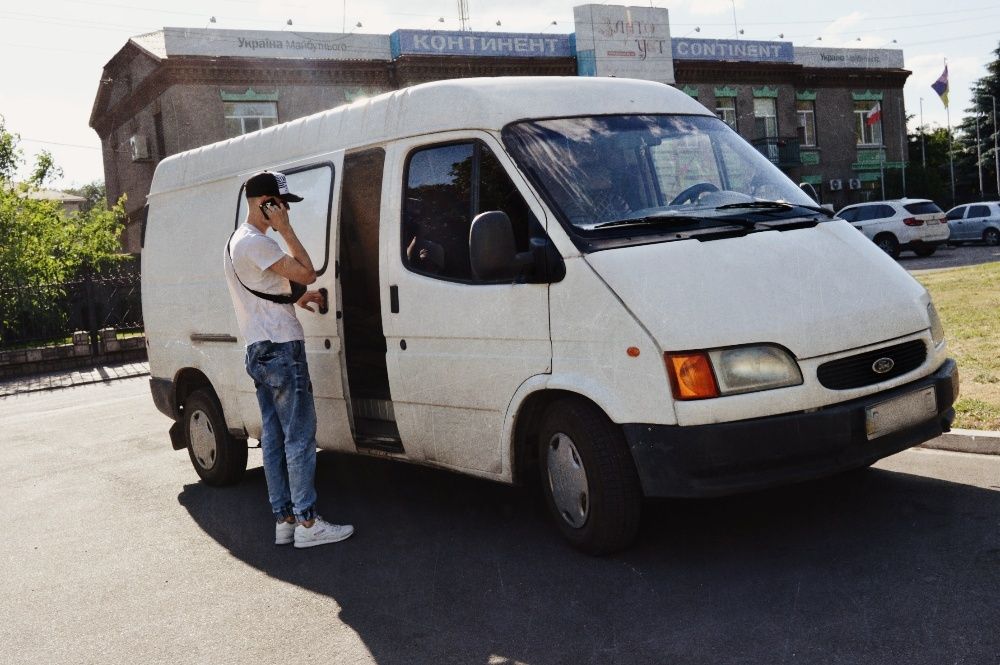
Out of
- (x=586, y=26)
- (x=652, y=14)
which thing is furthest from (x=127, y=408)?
(x=652, y=14)

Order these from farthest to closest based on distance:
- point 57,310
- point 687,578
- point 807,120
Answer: point 807,120
point 57,310
point 687,578

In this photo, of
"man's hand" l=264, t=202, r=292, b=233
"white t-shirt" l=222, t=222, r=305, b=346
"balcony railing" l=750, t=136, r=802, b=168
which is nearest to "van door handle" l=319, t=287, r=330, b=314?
"white t-shirt" l=222, t=222, r=305, b=346

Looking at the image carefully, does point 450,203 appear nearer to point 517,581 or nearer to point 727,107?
point 517,581

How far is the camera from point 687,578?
452cm

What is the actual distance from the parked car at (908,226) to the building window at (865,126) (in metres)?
18.3

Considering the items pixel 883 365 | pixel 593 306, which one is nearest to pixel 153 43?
pixel 593 306

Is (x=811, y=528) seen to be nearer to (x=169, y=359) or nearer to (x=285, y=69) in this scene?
(x=169, y=359)

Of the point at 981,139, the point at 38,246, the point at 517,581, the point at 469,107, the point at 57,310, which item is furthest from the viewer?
the point at 981,139

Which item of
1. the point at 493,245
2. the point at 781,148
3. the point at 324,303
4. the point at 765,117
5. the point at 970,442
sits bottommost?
the point at 970,442

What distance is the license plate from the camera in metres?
4.50

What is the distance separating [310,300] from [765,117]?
41072mm

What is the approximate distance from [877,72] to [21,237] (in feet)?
123

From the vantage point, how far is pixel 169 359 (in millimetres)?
8000

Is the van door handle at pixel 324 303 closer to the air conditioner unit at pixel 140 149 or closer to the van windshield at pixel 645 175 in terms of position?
the van windshield at pixel 645 175
